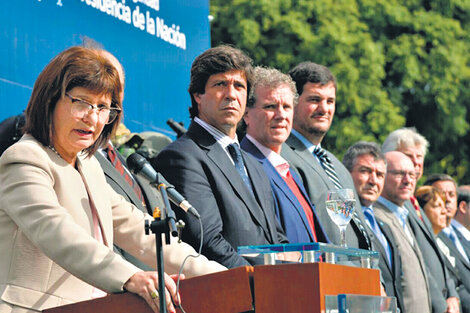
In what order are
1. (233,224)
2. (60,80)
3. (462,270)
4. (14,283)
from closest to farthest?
1. (14,283)
2. (60,80)
3. (233,224)
4. (462,270)

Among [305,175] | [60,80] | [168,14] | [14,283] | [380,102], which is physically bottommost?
[14,283]

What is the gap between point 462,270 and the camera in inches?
380

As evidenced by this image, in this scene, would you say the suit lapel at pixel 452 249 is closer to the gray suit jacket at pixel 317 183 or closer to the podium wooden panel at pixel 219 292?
the gray suit jacket at pixel 317 183

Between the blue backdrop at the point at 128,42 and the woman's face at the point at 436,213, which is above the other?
the blue backdrop at the point at 128,42

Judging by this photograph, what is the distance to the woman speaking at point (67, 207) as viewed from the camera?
10.8 feet

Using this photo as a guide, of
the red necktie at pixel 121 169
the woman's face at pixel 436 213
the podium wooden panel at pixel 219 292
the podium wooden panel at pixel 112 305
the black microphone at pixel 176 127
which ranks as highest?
the black microphone at pixel 176 127

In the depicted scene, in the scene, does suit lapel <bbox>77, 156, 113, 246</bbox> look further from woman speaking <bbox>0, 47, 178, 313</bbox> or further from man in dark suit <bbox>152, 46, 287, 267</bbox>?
man in dark suit <bbox>152, 46, 287, 267</bbox>

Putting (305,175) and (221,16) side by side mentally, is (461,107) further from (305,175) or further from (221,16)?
(305,175)

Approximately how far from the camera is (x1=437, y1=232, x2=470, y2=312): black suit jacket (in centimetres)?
925

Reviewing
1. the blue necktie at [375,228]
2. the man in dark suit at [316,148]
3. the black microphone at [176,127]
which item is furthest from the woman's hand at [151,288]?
the blue necktie at [375,228]

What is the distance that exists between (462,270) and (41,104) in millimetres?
7023

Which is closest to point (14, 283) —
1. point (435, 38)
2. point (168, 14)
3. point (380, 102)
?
point (168, 14)

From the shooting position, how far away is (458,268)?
965 cm

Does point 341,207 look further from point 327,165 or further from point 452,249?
point 452,249
